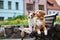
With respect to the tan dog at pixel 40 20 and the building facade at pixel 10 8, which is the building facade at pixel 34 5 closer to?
the building facade at pixel 10 8

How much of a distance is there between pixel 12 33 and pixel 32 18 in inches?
167

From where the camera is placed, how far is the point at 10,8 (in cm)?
1341

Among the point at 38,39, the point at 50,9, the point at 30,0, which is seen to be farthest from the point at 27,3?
the point at 38,39

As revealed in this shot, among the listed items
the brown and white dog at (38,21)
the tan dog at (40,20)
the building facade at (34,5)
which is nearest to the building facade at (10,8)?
the building facade at (34,5)

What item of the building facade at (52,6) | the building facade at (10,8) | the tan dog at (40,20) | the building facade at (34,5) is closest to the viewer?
the tan dog at (40,20)

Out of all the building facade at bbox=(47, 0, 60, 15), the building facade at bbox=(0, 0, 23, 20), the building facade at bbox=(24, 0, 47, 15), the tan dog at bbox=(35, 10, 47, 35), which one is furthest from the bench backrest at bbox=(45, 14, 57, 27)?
the building facade at bbox=(0, 0, 23, 20)

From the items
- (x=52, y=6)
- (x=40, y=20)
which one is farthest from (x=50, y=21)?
(x=52, y=6)

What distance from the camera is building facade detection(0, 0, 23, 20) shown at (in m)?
13.3

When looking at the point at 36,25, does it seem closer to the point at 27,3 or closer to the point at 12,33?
the point at 12,33

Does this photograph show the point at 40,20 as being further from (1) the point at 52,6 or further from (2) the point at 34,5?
(1) the point at 52,6

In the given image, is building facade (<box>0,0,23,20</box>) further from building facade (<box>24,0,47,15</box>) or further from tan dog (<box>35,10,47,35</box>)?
tan dog (<box>35,10,47,35</box>)

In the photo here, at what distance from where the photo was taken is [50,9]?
552 inches

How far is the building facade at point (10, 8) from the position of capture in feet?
43.7

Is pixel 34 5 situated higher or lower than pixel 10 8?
higher
